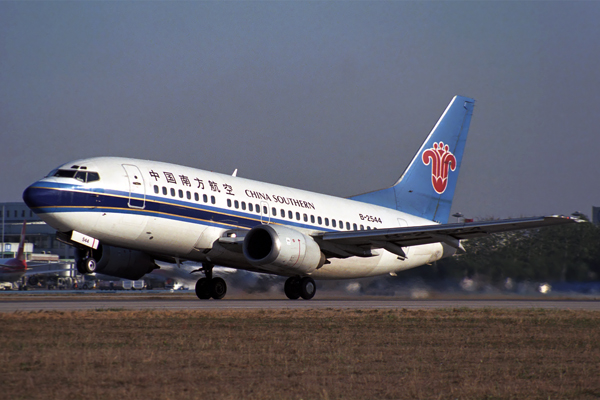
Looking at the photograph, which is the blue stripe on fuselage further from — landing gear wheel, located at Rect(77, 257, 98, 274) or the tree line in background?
the tree line in background

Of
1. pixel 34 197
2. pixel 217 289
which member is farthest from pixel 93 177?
Result: pixel 217 289

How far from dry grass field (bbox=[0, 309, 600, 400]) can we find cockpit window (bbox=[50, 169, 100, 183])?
654cm

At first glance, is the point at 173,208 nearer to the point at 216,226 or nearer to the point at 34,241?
the point at 216,226

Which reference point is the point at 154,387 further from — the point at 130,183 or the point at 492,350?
the point at 130,183

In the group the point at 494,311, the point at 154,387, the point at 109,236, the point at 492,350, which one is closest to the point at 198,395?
the point at 154,387

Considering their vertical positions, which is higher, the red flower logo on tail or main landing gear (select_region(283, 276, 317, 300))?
the red flower logo on tail

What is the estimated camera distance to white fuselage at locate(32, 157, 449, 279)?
2183 centimetres

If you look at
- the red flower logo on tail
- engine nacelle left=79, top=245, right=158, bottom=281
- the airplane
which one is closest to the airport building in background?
the red flower logo on tail

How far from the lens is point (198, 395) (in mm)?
7750

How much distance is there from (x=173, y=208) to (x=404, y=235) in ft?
26.1

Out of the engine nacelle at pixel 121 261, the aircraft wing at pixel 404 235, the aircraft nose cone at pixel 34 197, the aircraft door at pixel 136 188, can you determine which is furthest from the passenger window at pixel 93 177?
the aircraft wing at pixel 404 235

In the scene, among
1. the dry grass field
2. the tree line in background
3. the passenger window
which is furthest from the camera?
the tree line in background

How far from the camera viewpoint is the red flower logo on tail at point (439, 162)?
34562 mm

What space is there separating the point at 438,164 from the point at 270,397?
28155 millimetres
